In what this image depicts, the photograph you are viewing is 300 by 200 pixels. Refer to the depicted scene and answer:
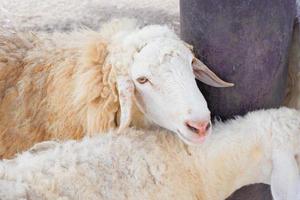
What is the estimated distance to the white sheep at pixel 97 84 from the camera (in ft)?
11.5

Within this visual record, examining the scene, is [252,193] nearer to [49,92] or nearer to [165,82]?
[165,82]

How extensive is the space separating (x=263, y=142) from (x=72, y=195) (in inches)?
40.7

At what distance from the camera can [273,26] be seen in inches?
138

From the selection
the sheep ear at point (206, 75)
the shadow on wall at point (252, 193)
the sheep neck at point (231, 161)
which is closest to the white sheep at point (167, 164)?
the sheep neck at point (231, 161)

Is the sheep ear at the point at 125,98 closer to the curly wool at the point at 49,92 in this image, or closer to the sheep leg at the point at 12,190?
the curly wool at the point at 49,92

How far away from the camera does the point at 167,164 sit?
355 centimetres

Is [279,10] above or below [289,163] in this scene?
above

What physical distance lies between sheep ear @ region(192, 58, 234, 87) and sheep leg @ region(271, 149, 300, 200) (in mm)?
481

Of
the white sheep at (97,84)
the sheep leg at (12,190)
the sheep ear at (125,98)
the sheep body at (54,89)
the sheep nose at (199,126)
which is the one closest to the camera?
the sheep leg at (12,190)

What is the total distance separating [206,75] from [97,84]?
2.26 feet

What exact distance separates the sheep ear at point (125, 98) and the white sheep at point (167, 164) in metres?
0.09

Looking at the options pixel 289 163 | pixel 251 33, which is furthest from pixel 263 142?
pixel 251 33

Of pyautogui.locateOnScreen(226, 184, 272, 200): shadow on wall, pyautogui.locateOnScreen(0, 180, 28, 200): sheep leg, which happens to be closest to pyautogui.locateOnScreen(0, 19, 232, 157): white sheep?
pyautogui.locateOnScreen(226, 184, 272, 200): shadow on wall

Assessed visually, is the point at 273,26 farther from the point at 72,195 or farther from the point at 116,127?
the point at 72,195
